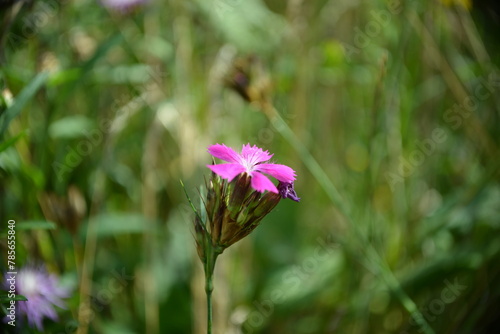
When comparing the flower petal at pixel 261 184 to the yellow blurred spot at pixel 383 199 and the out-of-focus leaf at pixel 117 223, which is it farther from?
the yellow blurred spot at pixel 383 199

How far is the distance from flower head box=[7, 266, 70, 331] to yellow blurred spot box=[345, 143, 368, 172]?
99 cm

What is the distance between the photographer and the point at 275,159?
1.11 metres

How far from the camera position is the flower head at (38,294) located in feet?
2.72

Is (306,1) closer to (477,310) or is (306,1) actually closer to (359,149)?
(359,149)

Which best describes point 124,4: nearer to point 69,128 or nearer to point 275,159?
point 69,128

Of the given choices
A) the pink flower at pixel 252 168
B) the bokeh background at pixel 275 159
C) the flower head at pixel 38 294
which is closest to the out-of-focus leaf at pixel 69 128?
the bokeh background at pixel 275 159

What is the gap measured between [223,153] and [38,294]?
498mm

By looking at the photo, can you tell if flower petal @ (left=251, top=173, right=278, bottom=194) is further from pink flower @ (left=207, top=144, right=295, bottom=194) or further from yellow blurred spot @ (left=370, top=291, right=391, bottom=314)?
yellow blurred spot @ (left=370, top=291, right=391, bottom=314)

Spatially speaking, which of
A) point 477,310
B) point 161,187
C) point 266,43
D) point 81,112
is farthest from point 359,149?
point 81,112

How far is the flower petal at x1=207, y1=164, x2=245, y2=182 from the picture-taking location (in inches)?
20.7

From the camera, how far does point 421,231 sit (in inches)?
47.6

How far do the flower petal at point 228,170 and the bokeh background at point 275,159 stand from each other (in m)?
0.39

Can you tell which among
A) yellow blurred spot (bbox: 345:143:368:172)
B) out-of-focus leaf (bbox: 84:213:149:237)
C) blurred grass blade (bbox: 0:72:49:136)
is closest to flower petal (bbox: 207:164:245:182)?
blurred grass blade (bbox: 0:72:49:136)

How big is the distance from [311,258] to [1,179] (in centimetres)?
76
